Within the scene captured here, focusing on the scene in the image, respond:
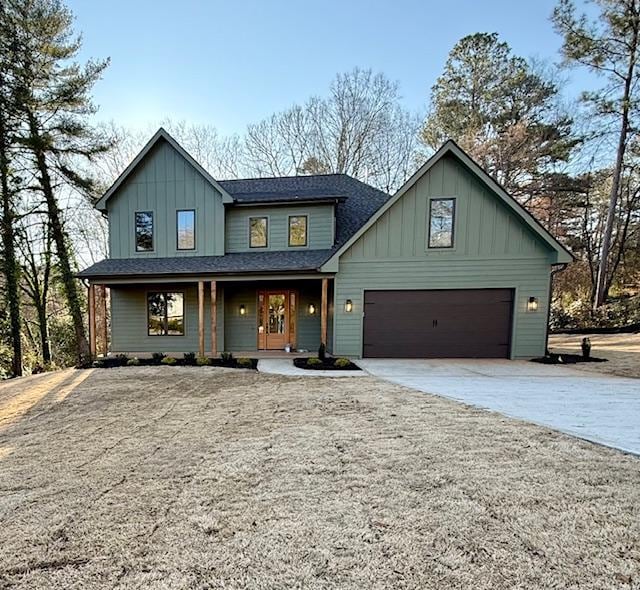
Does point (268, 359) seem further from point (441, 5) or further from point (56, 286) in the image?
point (441, 5)

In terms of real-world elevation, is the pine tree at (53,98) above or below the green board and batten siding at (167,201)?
above

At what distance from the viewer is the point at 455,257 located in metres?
9.49

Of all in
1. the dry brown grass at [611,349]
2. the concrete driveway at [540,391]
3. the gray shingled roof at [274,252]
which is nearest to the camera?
the concrete driveway at [540,391]

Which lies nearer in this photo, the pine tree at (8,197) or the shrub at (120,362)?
the shrub at (120,362)

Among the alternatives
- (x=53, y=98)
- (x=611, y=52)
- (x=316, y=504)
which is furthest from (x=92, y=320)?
(x=611, y=52)

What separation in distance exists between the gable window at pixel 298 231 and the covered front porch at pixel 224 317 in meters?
1.34

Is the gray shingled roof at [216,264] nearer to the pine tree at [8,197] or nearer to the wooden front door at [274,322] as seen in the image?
the wooden front door at [274,322]

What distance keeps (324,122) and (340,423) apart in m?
18.0

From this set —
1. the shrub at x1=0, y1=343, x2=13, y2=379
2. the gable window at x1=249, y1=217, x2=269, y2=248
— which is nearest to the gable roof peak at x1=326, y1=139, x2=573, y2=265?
the gable window at x1=249, y1=217, x2=269, y2=248

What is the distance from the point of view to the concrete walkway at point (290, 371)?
7621mm

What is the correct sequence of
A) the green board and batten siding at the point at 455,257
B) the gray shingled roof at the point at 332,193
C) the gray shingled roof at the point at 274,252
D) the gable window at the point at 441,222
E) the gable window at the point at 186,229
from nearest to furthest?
1. the green board and batten siding at the point at 455,257
2. the gable window at the point at 441,222
3. the gray shingled roof at the point at 274,252
4. the gable window at the point at 186,229
5. the gray shingled roof at the point at 332,193

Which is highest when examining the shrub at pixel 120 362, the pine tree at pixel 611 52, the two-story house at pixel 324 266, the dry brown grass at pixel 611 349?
the pine tree at pixel 611 52

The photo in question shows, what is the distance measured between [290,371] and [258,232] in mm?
5093

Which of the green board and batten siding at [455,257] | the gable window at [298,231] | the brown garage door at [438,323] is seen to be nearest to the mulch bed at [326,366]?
the green board and batten siding at [455,257]
